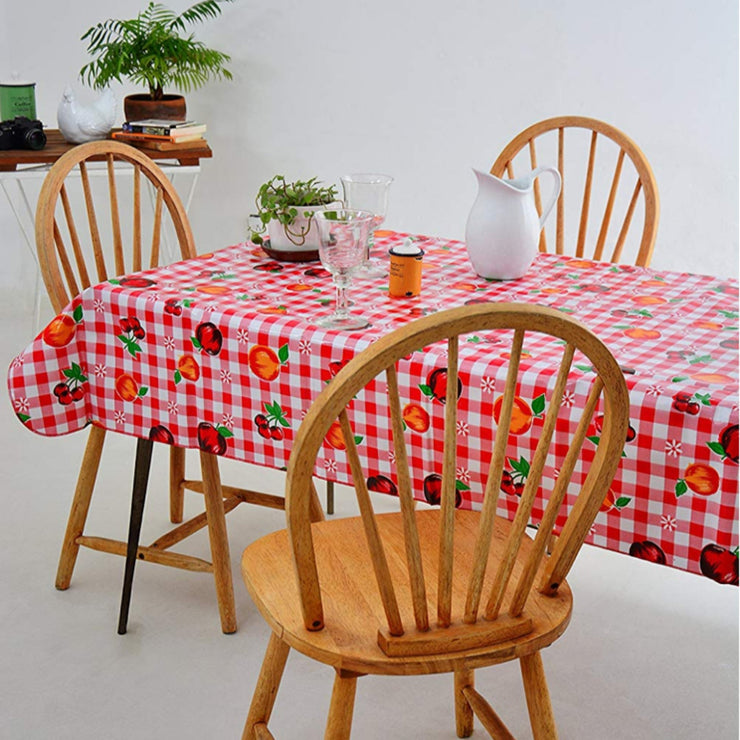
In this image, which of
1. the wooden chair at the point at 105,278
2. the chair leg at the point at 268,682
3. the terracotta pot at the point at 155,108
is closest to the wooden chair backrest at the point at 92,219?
the wooden chair at the point at 105,278

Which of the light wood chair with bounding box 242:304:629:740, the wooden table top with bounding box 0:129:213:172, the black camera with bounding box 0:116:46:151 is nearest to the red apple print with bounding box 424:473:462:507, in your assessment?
the light wood chair with bounding box 242:304:629:740

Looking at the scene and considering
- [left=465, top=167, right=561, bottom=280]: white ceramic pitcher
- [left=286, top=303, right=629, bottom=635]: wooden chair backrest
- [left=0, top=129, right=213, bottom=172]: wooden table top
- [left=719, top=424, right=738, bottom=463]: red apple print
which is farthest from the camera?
[left=0, top=129, right=213, bottom=172]: wooden table top

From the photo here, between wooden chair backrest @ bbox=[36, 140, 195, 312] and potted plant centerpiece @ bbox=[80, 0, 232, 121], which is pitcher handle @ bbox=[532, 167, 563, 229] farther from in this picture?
potted plant centerpiece @ bbox=[80, 0, 232, 121]

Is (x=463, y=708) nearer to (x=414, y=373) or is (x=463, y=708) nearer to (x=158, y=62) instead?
(x=414, y=373)

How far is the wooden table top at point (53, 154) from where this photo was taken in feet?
12.0

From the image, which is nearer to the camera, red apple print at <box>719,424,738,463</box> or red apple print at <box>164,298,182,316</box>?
red apple print at <box>719,424,738,463</box>

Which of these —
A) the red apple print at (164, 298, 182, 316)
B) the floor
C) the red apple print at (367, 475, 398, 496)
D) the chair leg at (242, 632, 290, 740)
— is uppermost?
the red apple print at (164, 298, 182, 316)

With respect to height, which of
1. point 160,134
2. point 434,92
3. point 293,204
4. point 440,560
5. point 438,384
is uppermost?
point 434,92

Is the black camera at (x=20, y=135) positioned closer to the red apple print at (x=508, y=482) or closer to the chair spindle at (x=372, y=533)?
the red apple print at (x=508, y=482)

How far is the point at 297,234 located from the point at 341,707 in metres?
1.08

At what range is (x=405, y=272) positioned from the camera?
75.8 inches

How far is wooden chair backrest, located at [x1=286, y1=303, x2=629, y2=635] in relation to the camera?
1190mm

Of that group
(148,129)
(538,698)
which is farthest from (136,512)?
(148,129)

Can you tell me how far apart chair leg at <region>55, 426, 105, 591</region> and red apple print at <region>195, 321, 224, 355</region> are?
17.1 inches
